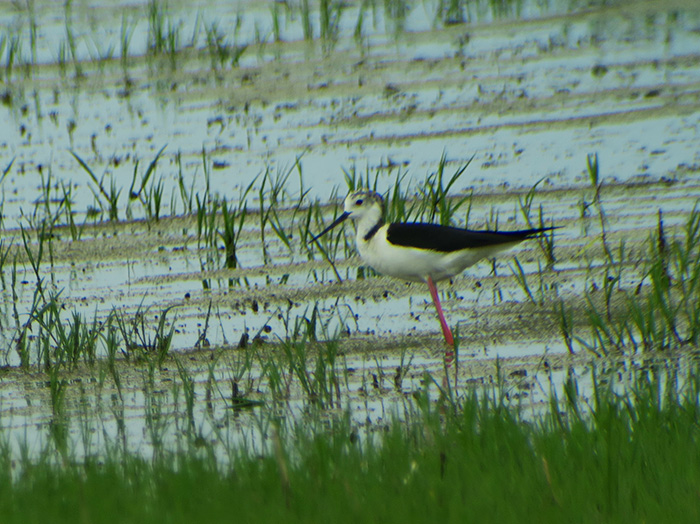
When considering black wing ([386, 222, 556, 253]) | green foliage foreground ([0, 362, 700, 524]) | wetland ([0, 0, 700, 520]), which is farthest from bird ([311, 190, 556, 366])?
green foliage foreground ([0, 362, 700, 524])

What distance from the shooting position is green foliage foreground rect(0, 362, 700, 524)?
339 cm

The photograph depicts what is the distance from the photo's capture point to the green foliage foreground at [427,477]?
3.39m

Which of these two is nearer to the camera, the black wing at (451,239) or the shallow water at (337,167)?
the shallow water at (337,167)

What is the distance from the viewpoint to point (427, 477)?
144 inches

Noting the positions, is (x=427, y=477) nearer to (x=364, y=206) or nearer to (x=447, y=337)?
(x=447, y=337)

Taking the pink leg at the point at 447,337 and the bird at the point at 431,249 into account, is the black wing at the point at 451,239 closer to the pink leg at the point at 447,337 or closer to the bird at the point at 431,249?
the bird at the point at 431,249

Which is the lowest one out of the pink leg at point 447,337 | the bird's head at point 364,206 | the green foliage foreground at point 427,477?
the green foliage foreground at point 427,477

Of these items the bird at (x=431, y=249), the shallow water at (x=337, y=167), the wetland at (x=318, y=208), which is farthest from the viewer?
the bird at (x=431, y=249)

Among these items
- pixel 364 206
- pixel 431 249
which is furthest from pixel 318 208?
pixel 431 249

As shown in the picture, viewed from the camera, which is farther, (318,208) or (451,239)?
(318,208)

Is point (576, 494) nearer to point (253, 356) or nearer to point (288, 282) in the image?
point (253, 356)

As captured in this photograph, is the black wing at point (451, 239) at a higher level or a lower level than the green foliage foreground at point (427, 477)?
higher

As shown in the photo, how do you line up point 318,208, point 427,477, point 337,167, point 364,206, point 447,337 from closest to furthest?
point 427,477 < point 447,337 < point 364,206 < point 318,208 < point 337,167

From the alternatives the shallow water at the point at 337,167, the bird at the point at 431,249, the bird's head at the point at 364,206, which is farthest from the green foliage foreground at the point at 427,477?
the bird's head at the point at 364,206
